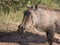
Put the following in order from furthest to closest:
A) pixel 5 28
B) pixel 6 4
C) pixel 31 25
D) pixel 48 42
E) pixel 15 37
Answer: pixel 6 4 → pixel 5 28 → pixel 15 37 → pixel 48 42 → pixel 31 25

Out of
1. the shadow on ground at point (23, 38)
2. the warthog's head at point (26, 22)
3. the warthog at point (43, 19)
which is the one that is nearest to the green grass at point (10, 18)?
the shadow on ground at point (23, 38)

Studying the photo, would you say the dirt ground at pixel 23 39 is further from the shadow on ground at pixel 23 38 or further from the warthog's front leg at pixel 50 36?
the warthog's front leg at pixel 50 36

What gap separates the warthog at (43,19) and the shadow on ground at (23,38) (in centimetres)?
70

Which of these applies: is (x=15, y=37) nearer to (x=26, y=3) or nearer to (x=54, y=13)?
(x=54, y=13)

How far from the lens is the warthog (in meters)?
8.30

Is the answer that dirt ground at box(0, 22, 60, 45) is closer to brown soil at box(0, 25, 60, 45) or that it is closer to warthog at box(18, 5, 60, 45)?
brown soil at box(0, 25, 60, 45)

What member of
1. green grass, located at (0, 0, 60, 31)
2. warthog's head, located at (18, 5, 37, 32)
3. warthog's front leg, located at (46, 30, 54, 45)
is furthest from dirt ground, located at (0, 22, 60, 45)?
warthog's head, located at (18, 5, 37, 32)

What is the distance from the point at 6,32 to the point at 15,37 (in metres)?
0.53

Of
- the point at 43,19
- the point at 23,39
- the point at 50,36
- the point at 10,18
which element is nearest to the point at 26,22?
the point at 43,19

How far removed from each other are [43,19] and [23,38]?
138 cm

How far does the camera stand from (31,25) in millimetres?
8383

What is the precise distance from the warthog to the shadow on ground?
0.70 metres

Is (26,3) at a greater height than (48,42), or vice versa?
(26,3)

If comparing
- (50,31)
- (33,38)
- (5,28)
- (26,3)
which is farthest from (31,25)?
(26,3)
